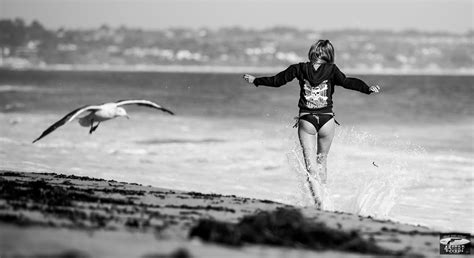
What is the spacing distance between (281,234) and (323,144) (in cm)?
328

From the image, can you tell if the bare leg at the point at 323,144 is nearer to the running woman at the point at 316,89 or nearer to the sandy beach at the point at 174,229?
the running woman at the point at 316,89

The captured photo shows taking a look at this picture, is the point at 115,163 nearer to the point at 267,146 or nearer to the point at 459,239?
the point at 267,146

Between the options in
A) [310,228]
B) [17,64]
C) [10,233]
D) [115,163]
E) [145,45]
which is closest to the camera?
[10,233]

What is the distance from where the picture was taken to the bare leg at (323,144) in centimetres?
951

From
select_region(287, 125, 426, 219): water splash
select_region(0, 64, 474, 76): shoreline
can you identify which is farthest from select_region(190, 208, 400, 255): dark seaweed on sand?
select_region(0, 64, 474, 76): shoreline

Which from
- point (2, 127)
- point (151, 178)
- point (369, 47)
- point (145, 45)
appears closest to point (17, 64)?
point (145, 45)

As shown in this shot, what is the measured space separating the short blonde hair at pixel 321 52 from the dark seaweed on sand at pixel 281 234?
117 inches

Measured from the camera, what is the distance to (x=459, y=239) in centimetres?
739

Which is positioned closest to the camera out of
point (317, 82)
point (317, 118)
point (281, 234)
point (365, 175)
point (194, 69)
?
point (281, 234)

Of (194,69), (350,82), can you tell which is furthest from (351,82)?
(194,69)

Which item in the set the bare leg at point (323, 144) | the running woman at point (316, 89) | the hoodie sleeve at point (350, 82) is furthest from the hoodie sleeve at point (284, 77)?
the bare leg at point (323, 144)

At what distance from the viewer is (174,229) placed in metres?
6.70

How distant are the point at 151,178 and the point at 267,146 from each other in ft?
24.1

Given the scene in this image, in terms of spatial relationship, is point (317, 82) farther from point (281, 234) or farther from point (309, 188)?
point (281, 234)
